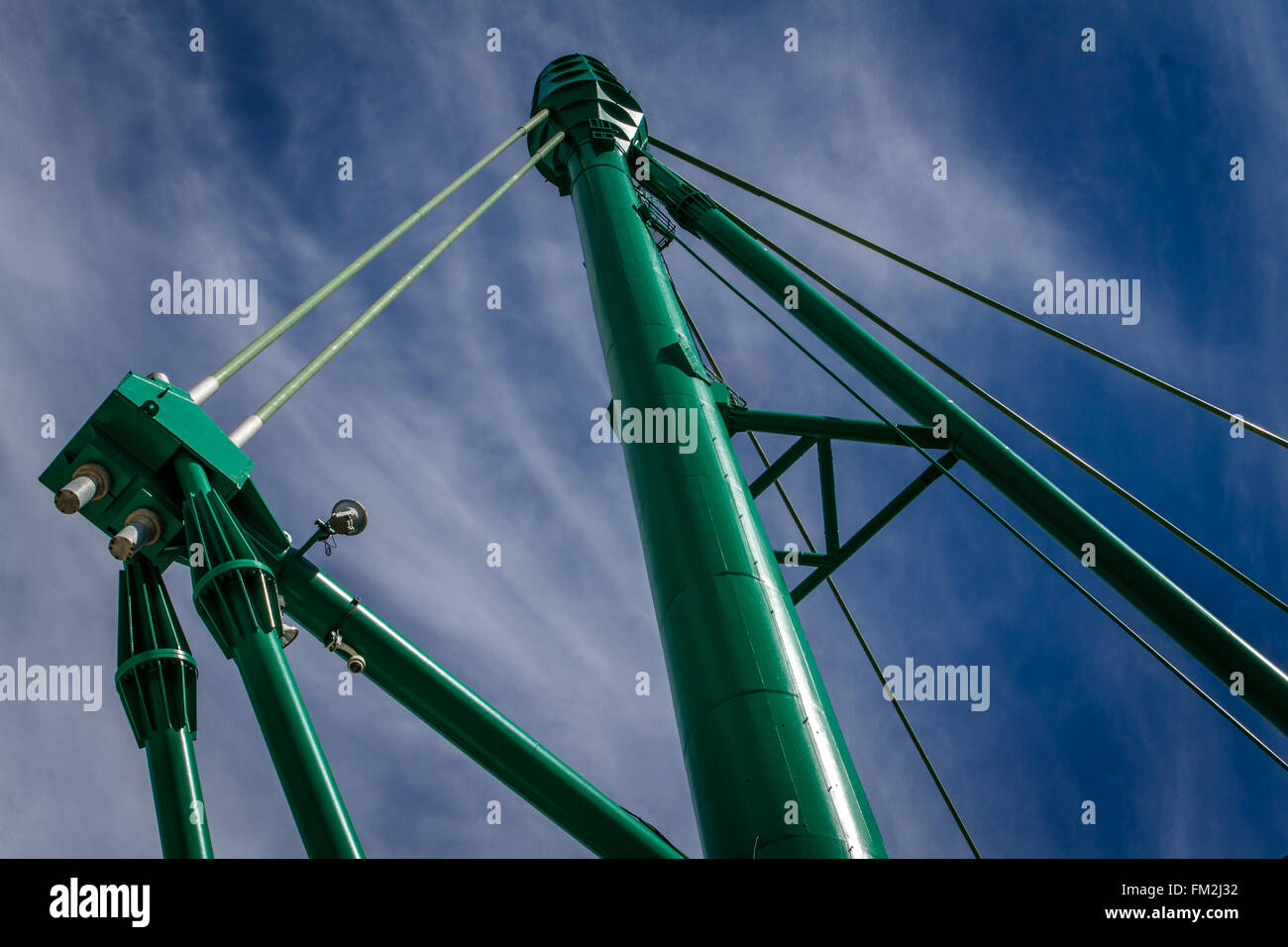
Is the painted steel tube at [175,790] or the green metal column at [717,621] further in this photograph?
the green metal column at [717,621]

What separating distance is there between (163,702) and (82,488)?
1579mm

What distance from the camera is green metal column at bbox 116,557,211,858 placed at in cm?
546

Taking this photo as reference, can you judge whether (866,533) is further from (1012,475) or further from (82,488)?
(82,488)

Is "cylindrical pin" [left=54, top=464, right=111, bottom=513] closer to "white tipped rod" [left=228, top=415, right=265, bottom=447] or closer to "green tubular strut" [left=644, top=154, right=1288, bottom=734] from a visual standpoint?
"white tipped rod" [left=228, top=415, right=265, bottom=447]

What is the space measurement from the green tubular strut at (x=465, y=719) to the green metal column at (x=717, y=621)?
2.69 feet

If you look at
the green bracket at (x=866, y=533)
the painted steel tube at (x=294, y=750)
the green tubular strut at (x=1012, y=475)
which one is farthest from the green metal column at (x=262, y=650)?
the green tubular strut at (x=1012, y=475)

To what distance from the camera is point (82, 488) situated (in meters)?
6.40

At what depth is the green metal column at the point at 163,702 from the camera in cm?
546

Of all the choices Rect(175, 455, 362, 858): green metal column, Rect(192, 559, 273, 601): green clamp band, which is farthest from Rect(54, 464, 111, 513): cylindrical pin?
Rect(192, 559, 273, 601): green clamp band

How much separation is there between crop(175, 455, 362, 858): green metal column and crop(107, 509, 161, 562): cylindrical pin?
31cm
